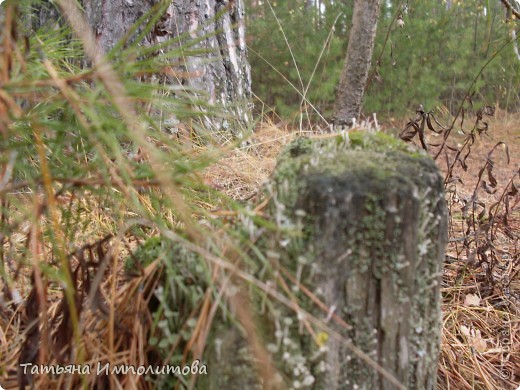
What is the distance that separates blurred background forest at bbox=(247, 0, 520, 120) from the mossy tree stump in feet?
15.7

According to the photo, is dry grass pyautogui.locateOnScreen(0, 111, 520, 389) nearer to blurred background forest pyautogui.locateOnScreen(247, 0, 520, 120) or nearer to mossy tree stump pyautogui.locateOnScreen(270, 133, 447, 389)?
mossy tree stump pyautogui.locateOnScreen(270, 133, 447, 389)

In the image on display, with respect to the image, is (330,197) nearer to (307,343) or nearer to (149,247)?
(307,343)

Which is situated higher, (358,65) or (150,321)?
(358,65)

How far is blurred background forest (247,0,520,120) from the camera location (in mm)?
6086

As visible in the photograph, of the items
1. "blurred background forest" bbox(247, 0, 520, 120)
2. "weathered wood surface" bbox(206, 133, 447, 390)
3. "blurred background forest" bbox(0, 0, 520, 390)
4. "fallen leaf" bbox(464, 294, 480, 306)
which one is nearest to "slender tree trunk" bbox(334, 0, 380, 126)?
"blurred background forest" bbox(0, 0, 520, 390)

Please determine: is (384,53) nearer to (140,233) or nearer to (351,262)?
(140,233)

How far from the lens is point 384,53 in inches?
242

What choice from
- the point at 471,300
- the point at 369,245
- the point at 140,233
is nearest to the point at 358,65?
the point at 471,300

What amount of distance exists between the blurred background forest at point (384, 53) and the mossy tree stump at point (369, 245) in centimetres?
479

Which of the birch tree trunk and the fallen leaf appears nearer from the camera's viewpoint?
the fallen leaf

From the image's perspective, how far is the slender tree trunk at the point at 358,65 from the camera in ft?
11.1

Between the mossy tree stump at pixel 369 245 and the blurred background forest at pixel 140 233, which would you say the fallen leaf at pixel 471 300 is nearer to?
the blurred background forest at pixel 140 233

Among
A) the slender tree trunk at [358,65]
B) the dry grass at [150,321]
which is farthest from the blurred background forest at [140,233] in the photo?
the slender tree trunk at [358,65]

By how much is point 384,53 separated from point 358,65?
2.97 m
